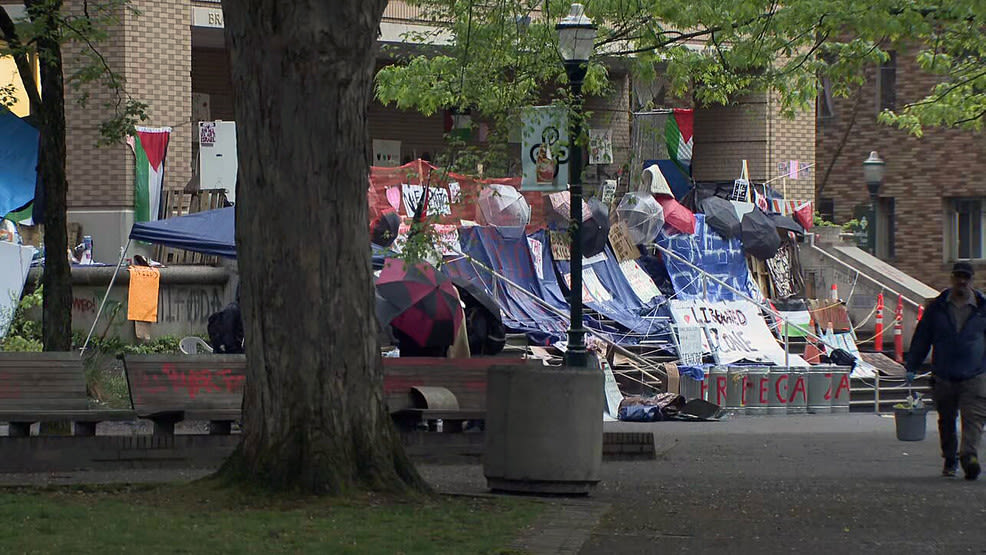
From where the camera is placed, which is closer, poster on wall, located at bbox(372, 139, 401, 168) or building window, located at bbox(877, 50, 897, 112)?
poster on wall, located at bbox(372, 139, 401, 168)

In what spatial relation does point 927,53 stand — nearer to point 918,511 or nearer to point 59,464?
point 918,511

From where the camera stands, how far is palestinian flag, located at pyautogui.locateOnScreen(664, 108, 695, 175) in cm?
3022

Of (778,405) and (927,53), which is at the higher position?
(927,53)

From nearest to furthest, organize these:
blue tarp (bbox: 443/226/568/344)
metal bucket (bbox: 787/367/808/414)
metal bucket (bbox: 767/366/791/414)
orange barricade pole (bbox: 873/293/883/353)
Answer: metal bucket (bbox: 767/366/791/414) < metal bucket (bbox: 787/367/808/414) < blue tarp (bbox: 443/226/568/344) < orange barricade pole (bbox: 873/293/883/353)

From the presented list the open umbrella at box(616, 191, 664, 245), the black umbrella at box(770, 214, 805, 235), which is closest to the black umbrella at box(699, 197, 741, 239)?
the black umbrella at box(770, 214, 805, 235)

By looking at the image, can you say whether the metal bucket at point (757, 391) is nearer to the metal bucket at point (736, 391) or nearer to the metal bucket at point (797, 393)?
the metal bucket at point (736, 391)

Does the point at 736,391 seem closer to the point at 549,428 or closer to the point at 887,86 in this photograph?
the point at 549,428

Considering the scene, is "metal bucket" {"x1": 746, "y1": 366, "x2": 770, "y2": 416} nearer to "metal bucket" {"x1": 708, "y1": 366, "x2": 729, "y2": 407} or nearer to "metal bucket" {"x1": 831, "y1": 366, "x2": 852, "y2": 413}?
"metal bucket" {"x1": 708, "y1": 366, "x2": 729, "y2": 407}

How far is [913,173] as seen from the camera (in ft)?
130

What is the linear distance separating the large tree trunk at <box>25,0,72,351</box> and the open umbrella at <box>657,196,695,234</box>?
15.1m

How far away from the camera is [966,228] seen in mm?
40000

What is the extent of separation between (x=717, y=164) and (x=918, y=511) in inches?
934

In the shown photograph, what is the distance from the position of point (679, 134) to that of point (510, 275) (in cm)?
655

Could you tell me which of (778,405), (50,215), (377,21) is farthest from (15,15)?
(377,21)
